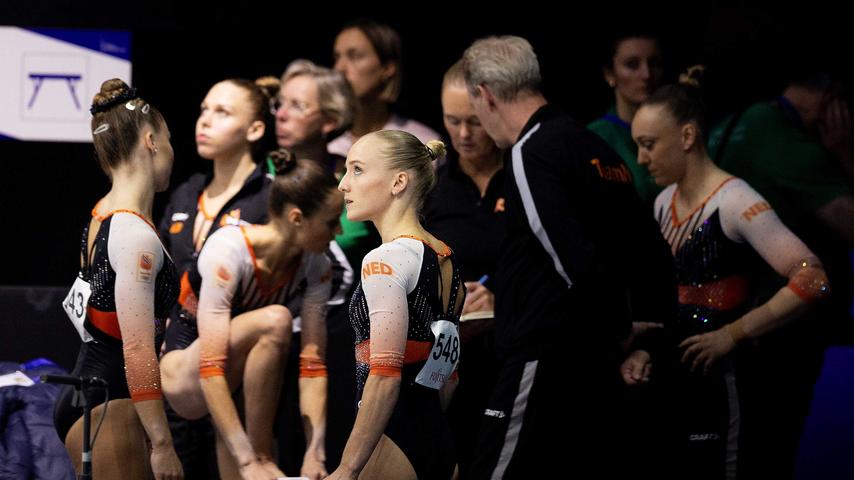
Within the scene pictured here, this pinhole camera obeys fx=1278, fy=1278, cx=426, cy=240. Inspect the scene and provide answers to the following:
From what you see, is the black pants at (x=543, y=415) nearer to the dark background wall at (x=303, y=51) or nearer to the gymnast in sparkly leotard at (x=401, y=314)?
the gymnast in sparkly leotard at (x=401, y=314)

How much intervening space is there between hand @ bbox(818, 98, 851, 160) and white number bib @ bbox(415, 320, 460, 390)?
7.54ft

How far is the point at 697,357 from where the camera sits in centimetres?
444

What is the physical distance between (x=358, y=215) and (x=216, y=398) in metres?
1.00

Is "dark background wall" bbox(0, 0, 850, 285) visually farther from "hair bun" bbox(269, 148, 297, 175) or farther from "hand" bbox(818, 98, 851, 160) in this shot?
"hair bun" bbox(269, 148, 297, 175)

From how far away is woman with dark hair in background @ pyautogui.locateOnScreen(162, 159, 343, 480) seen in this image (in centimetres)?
427

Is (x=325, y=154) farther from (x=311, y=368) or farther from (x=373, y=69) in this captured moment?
(x=311, y=368)

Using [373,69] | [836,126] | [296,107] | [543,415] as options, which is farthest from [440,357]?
[836,126]

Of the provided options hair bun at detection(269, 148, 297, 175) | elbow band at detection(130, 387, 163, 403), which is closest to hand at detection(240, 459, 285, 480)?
elbow band at detection(130, 387, 163, 403)

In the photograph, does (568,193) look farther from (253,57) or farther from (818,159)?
(253,57)

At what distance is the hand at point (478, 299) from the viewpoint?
4.61m

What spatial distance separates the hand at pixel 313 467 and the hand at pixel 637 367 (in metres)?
1.07

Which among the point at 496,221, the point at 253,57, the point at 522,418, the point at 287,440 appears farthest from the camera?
the point at 253,57

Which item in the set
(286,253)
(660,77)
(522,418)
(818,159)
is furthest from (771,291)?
(286,253)

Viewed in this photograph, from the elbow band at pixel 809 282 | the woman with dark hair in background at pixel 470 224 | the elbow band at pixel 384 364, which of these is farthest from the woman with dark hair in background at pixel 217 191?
the elbow band at pixel 809 282
